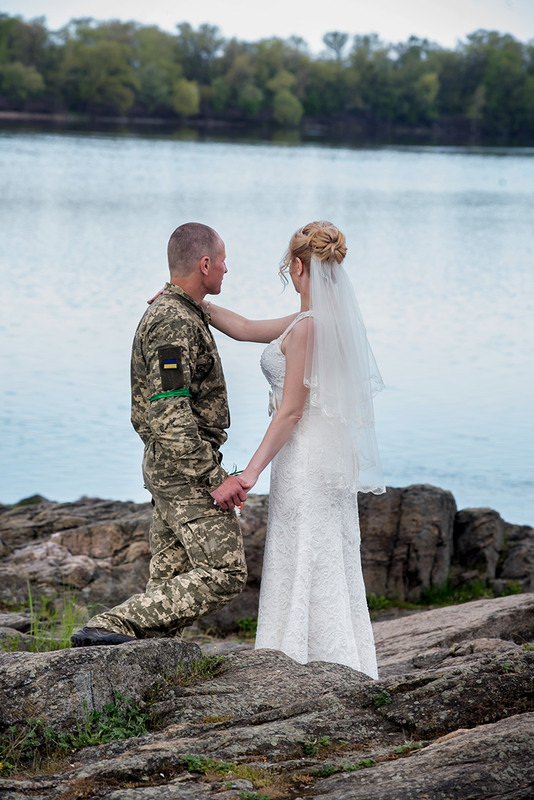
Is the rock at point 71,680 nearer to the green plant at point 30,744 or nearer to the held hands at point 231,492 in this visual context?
the green plant at point 30,744

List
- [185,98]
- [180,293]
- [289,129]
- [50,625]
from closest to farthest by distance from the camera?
1. [180,293]
2. [50,625]
3. [185,98]
4. [289,129]

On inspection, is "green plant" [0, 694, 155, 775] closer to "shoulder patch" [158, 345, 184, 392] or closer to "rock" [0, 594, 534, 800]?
"rock" [0, 594, 534, 800]

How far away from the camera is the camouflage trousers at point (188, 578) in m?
4.30

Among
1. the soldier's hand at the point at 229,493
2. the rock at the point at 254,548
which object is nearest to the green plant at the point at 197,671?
the soldier's hand at the point at 229,493

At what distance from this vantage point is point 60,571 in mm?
7855

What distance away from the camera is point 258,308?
21.1 m

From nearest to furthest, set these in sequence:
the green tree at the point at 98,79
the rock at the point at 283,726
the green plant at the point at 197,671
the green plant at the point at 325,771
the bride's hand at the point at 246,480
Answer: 1. the rock at the point at 283,726
2. the green plant at the point at 325,771
3. the green plant at the point at 197,671
4. the bride's hand at the point at 246,480
5. the green tree at the point at 98,79

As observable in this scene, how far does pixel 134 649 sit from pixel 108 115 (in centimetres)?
11560

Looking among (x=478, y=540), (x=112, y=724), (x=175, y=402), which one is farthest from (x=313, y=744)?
(x=478, y=540)

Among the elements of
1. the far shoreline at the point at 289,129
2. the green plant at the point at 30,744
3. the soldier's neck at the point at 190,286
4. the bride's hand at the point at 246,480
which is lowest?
the green plant at the point at 30,744

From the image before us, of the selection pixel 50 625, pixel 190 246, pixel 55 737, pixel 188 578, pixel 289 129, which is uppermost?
pixel 289 129

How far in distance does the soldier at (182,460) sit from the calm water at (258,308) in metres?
7.43

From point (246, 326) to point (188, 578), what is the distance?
1641 millimetres

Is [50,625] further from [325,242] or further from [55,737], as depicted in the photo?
[325,242]
